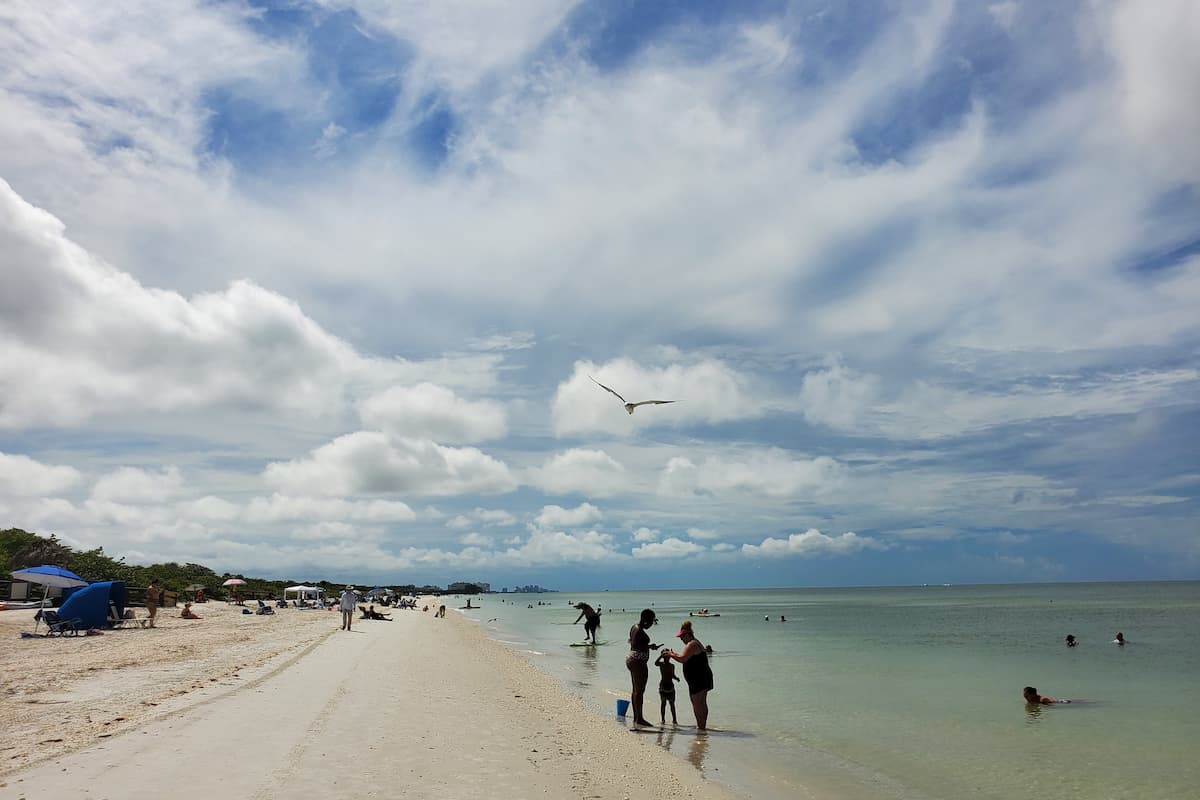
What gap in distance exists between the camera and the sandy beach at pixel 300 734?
7.90m

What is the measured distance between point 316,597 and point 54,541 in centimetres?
2042

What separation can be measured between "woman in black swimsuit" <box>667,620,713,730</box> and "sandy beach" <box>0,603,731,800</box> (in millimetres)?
1529

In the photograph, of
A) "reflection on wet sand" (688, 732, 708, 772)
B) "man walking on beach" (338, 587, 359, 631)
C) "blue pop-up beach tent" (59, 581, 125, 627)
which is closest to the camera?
"reflection on wet sand" (688, 732, 708, 772)

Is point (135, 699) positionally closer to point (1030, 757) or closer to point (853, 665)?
point (1030, 757)

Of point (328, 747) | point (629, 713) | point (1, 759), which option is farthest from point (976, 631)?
point (1, 759)

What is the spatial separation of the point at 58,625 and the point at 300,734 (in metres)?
22.2

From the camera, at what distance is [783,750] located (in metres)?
13.8

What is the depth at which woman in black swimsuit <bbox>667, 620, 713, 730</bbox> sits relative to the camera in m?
12.9

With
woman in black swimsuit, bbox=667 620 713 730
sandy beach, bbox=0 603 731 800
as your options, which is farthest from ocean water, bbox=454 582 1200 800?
sandy beach, bbox=0 603 731 800

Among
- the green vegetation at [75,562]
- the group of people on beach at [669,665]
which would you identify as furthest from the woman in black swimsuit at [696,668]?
the green vegetation at [75,562]

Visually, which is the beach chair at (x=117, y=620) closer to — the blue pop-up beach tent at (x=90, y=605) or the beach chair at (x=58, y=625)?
the blue pop-up beach tent at (x=90, y=605)

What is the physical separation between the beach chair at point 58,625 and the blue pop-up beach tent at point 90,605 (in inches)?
9.1

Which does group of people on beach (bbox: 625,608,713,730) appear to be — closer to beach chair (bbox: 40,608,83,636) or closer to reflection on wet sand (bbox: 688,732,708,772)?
reflection on wet sand (bbox: 688,732,708,772)

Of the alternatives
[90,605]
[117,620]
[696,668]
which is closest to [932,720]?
[696,668]
